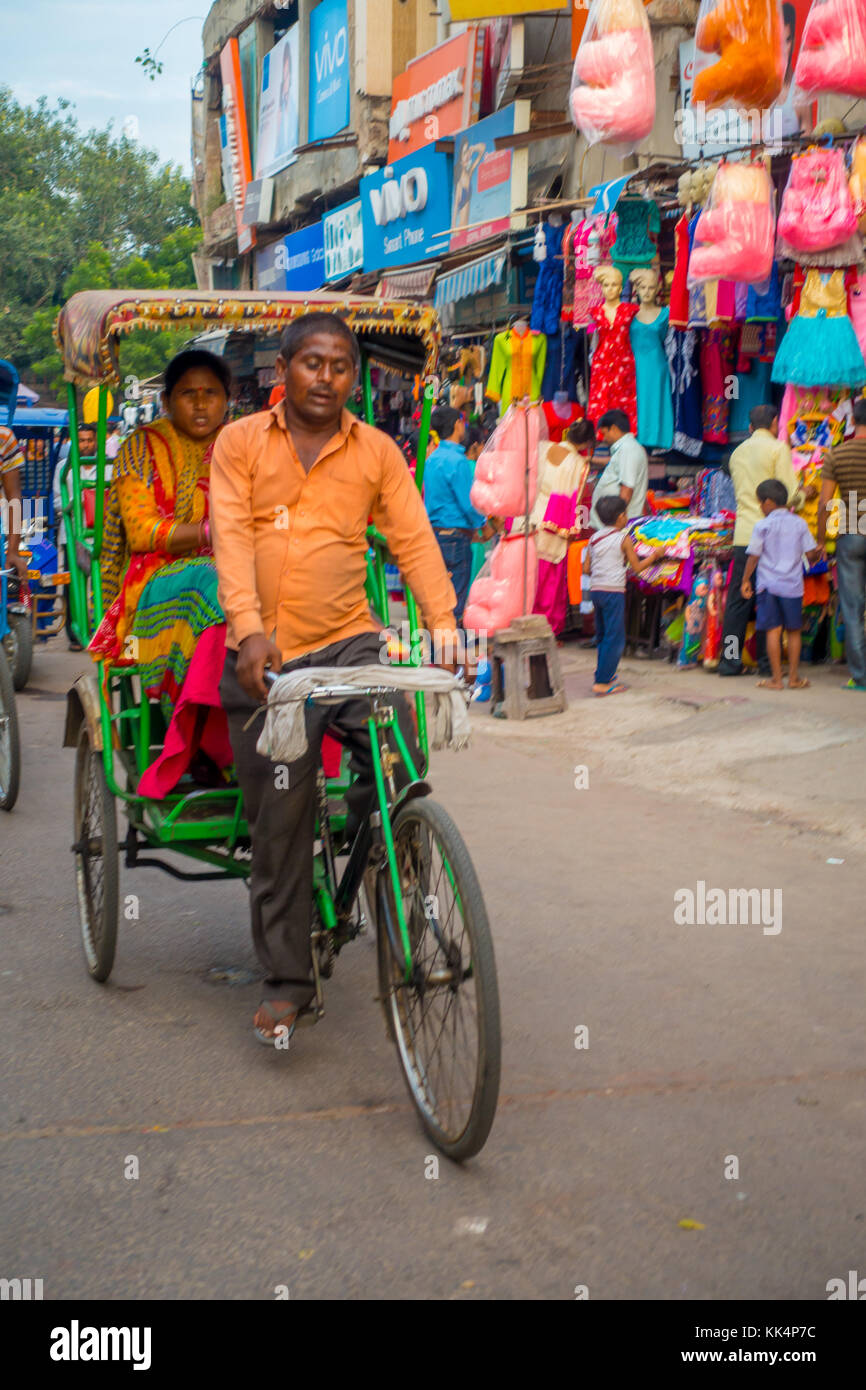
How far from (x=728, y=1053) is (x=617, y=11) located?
8832mm

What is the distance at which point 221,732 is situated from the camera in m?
4.69

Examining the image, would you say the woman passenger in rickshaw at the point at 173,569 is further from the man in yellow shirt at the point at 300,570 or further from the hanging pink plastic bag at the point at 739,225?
the hanging pink plastic bag at the point at 739,225

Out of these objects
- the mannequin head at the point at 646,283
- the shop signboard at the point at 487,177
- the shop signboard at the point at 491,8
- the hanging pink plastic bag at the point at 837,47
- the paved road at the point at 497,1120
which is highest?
the shop signboard at the point at 491,8

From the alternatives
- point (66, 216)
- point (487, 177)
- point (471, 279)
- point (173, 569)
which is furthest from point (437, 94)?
point (66, 216)

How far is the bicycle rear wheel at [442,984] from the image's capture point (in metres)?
3.29

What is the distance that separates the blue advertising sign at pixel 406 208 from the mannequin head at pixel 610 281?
551 centimetres

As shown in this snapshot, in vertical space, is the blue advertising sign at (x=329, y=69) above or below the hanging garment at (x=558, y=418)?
above

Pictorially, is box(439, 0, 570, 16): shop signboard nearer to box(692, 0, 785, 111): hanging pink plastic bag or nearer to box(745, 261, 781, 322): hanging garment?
box(745, 261, 781, 322): hanging garment

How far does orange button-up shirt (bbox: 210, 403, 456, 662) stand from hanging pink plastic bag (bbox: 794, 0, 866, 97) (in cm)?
626

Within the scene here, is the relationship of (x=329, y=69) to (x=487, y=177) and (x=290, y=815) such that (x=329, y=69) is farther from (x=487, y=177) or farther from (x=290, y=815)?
(x=290, y=815)

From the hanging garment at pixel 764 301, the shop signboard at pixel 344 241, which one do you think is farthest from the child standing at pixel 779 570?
the shop signboard at pixel 344 241

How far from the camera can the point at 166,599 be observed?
4727mm

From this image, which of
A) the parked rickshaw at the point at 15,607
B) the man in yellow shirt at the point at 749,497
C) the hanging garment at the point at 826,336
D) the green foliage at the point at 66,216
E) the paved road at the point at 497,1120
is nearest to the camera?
the paved road at the point at 497,1120
